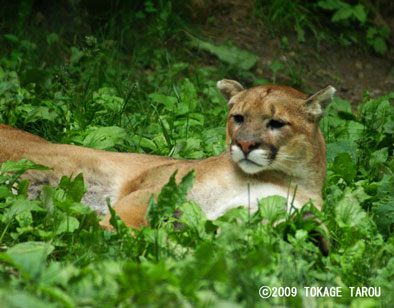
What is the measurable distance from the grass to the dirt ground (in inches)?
45.6

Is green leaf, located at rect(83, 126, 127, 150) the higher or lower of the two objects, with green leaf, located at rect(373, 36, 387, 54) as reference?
higher

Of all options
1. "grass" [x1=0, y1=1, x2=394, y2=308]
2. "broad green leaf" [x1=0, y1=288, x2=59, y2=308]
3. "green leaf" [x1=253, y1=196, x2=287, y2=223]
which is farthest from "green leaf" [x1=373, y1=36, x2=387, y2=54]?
"broad green leaf" [x1=0, y1=288, x2=59, y2=308]

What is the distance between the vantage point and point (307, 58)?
870cm

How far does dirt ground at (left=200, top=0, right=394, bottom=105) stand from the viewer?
8406 millimetres

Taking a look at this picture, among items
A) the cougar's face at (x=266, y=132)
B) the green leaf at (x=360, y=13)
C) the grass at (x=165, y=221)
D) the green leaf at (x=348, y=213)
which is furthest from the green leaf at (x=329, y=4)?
the green leaf at (x=348, y=213)

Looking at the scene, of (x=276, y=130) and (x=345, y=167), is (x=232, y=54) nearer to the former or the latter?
(x=345, y=167)

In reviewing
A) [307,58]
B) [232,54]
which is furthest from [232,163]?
[307,58]

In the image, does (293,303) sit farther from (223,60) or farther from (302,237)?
(223,60)

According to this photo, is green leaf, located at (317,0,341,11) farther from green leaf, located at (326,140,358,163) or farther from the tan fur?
the tan fur

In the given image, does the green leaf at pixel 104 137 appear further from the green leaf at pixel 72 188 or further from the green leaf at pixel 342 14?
the green leaf at pixel 342 14

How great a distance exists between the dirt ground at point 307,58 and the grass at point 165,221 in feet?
3.80

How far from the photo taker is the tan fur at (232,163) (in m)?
4.28

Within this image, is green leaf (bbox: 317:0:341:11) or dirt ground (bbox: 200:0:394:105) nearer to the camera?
dirt ground (bbox: 200:0:394:105)

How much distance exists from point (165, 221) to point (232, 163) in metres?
0.64
